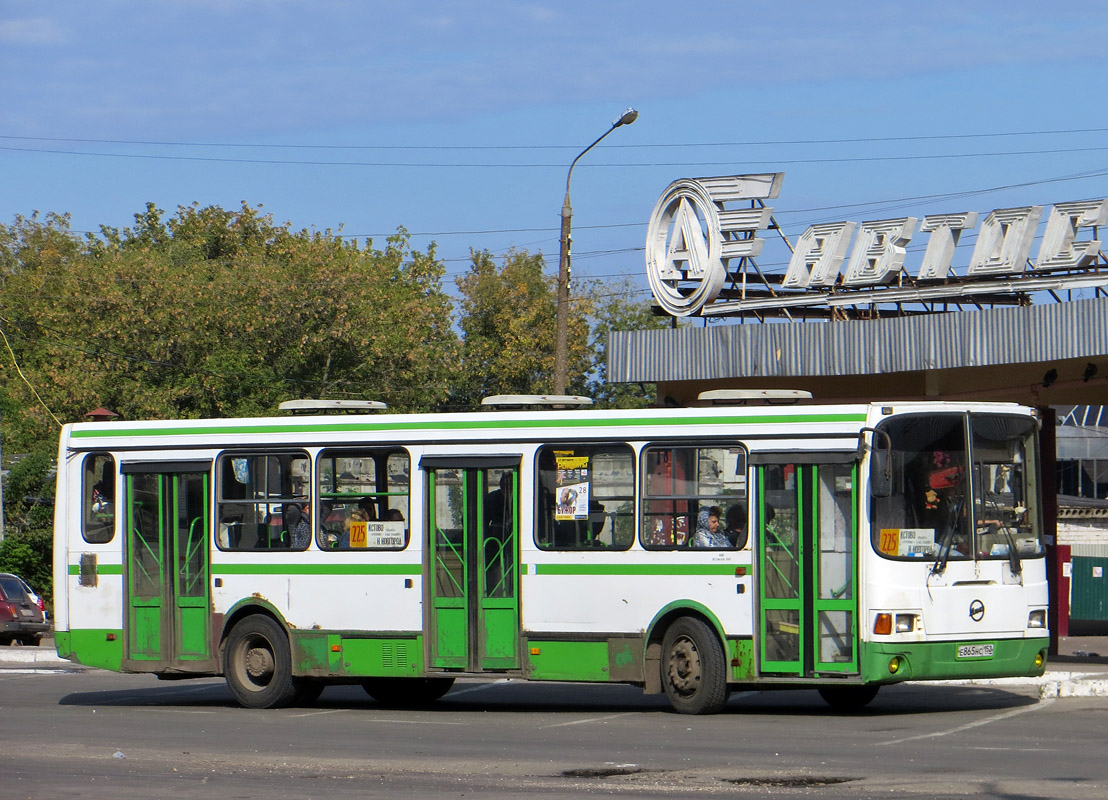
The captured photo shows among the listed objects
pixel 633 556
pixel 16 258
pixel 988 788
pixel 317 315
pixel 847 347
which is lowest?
pixel 988 788

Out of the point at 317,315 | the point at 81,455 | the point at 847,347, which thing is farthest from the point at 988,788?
the point at 317,315

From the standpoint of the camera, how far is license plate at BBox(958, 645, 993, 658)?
13594 mm

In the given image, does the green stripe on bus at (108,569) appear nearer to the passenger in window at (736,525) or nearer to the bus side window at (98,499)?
the bus side window at (98,499)

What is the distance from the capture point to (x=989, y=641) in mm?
13734

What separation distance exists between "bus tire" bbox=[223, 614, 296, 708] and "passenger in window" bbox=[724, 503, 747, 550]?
4.62m

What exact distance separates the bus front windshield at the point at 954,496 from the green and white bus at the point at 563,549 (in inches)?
0.8

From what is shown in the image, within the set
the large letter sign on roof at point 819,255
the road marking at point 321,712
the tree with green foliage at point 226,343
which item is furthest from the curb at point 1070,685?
the tree with green foliage at point 226,343

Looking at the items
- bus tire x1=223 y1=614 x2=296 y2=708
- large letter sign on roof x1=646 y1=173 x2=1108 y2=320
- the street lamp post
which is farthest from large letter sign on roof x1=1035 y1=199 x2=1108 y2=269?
bus tire x1=223 y1=614 x2=296 y2=708

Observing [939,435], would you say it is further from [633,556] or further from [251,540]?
[251,540]

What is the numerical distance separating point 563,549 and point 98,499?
5.27 m

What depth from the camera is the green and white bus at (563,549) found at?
44.9 feet

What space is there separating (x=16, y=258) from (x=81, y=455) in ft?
204

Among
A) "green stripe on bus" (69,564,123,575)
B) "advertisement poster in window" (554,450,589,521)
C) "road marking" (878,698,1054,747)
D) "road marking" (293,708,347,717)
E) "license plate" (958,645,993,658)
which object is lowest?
"road marking" (293,708,347,717)

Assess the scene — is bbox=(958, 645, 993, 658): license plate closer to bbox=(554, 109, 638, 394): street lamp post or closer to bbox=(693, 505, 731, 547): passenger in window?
bbox=(693, 505, 731, 547): passenger in window
